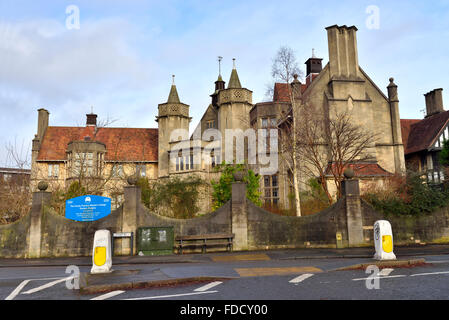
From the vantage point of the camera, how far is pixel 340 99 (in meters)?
32.5

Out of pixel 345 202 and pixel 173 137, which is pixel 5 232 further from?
pixel 173 137

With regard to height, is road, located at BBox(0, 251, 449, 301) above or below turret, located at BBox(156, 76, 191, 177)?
below

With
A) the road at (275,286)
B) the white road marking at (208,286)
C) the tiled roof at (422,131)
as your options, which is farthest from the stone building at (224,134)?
the white road marking at (208,286)

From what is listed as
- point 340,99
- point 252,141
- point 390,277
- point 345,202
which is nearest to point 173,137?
point 252,141

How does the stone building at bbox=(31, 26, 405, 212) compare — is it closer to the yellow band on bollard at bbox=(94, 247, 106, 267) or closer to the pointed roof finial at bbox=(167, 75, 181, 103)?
the pointed roof finial at bbox=(167, 75, 181, 103)

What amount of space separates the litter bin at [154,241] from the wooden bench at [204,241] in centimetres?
47

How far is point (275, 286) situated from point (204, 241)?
9.42 metres

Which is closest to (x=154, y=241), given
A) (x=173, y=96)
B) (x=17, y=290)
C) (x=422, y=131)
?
(x=17, y=290)

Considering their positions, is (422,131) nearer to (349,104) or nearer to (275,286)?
(349,104)

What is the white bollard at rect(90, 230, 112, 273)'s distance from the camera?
11328 mm

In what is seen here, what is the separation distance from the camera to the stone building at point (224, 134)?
3269 centimetres

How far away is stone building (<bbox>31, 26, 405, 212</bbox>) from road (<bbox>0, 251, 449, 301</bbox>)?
14.6 meters

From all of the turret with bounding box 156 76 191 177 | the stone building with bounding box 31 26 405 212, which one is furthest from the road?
the turret with bounding box 156 76 191 177
